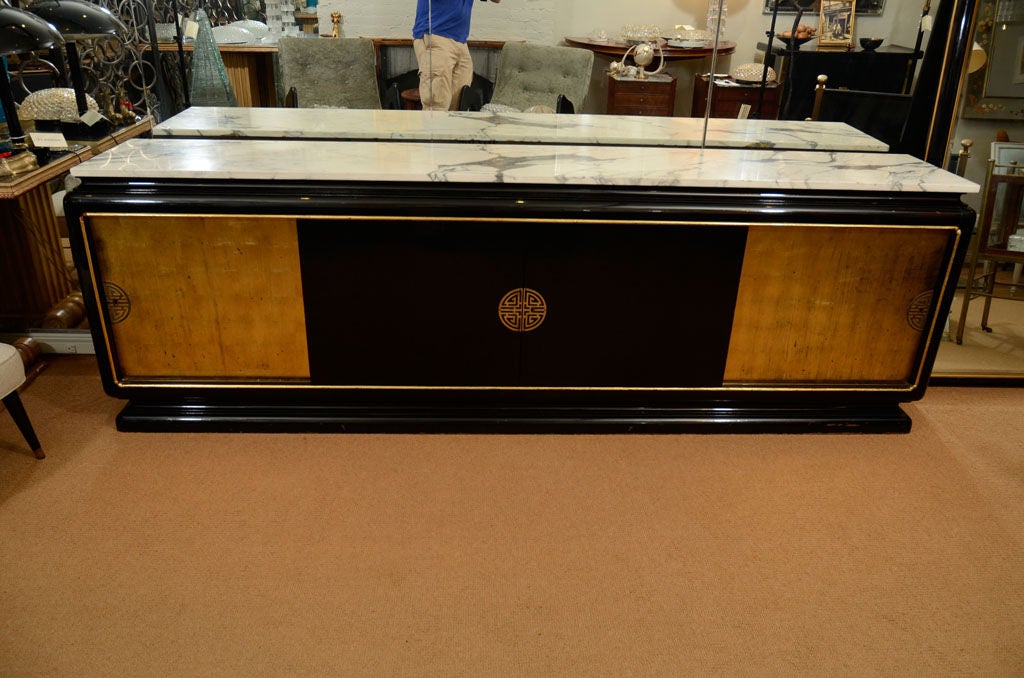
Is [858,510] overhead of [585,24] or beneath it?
beneath

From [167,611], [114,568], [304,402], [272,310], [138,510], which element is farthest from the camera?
[304,402]

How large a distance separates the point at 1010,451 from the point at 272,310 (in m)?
2.64

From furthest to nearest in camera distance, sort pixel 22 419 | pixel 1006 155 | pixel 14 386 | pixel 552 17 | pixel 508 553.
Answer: pixel 1006 155 < pixel 552 17 < pixel 22 419 < pixel 14 386 < pixel 508 553

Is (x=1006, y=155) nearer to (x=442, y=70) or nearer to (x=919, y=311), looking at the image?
(x=919, y=311)

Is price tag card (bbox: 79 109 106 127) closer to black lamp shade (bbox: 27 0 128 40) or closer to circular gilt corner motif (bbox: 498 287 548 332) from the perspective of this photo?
black lamp shade (bbox: 27 0 128 40)

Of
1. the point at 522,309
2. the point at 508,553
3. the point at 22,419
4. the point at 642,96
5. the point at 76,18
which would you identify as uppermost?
the point at 76,18

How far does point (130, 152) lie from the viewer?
8.36ft

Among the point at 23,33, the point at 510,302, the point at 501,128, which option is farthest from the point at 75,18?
the point at 510,302

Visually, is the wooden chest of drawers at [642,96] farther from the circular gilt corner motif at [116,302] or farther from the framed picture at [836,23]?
the circular gilt corner motif at [116,302]

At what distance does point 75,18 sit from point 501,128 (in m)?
1.58

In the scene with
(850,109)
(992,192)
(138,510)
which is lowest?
(138,510)

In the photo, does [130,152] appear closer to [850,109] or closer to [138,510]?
[138,510]

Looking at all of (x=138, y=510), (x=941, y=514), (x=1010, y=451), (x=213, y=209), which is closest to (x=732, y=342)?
(x=941, y=514)

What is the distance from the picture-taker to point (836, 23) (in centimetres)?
288
